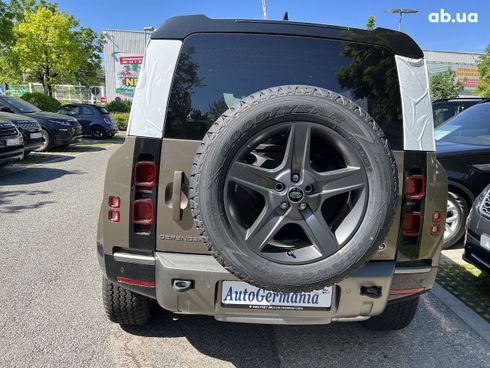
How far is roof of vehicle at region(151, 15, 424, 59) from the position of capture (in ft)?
7.17

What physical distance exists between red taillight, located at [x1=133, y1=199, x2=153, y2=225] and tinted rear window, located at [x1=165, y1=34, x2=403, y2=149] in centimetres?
39

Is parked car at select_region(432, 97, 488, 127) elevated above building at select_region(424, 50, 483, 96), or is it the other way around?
building at select_region(424, 50, 483, 96)

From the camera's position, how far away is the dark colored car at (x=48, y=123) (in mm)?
11391

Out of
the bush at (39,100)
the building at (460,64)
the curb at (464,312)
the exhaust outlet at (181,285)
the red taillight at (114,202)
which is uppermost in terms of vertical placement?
the building at (460,64)

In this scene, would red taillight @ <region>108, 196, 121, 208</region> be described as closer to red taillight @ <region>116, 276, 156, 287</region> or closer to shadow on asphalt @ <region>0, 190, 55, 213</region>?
red taillight @ <region>116, 276, 156, 287</region>

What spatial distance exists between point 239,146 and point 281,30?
2.50ft

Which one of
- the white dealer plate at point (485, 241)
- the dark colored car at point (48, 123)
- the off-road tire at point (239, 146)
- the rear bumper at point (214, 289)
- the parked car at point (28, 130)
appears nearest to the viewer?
the off-road tire at point (239, 146)

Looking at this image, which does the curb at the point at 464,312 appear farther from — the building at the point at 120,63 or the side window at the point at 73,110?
the building at the point at 120,63

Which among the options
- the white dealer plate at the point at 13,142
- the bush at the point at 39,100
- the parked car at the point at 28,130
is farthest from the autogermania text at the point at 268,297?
the bush at the point at 39,100

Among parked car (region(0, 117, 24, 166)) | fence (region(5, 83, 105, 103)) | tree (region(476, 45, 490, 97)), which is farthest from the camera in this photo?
tree (region(476, 45, 490, 97))

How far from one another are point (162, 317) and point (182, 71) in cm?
186

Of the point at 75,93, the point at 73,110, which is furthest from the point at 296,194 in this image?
the point at 75,93

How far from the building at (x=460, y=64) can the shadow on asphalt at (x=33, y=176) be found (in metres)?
44.8

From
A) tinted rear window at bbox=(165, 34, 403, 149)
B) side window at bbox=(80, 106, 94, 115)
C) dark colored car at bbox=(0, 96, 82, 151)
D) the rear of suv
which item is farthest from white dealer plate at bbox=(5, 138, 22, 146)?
side window at bbox=(80, 106, 94, 115)
